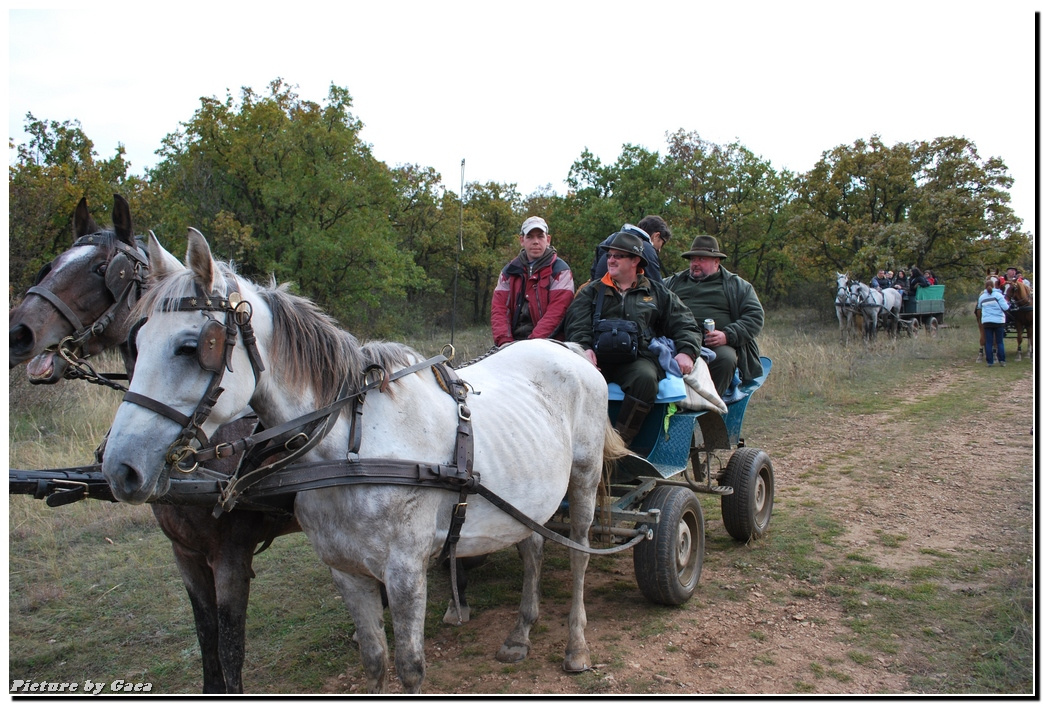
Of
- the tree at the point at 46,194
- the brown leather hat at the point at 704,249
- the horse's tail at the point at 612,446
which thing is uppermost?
the tree at the point at 46,194

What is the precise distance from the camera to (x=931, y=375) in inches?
532

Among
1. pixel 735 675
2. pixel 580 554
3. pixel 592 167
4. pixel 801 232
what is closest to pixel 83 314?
pixel 580 554

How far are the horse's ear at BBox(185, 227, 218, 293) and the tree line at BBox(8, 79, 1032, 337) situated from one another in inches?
382

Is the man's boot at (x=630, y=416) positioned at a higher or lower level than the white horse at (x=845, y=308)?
lower

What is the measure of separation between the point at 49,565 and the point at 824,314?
28.4m

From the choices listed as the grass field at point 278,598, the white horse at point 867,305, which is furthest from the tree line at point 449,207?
the grass field at point 278,598

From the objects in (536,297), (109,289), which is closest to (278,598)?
(109,289)

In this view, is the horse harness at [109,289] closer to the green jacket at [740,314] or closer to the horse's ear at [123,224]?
the horse's ear at [123,224]

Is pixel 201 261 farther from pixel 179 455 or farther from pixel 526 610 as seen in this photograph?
pixel 526 610

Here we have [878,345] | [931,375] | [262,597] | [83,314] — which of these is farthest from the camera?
[878,345]

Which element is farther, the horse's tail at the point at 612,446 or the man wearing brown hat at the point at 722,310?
the man wearing brown hat at the point at 722,310

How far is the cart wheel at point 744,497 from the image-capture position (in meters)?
5.11

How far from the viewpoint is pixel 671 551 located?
161 inches

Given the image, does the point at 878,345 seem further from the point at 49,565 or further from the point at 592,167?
the point at 49,565
